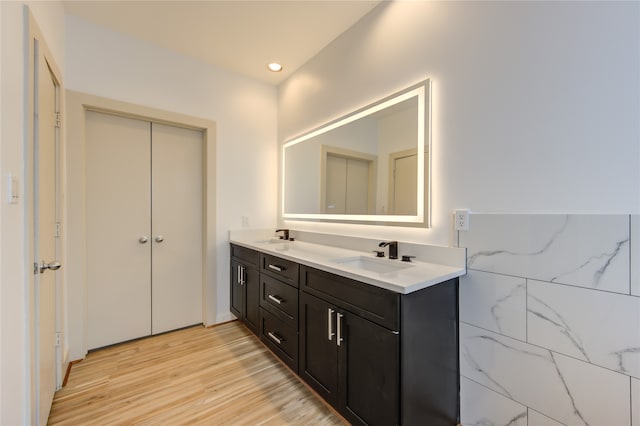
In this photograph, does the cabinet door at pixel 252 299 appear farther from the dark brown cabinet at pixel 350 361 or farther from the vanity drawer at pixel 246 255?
the dark brown cabinet at pixel 350 361

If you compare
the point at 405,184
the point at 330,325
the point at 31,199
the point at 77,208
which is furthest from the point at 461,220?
the point at 77,208

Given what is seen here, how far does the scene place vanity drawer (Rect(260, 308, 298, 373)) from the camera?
1.83 meters

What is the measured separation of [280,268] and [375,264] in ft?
2.32

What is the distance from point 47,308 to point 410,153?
2.42 metres

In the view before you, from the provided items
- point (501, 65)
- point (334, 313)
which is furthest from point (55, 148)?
point (501, 65)

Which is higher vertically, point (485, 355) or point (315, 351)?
point (485, 355)

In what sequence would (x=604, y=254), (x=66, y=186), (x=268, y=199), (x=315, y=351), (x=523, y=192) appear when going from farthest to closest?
(x=268, y=199), (x=66, y=186), (x=315, y=351), (x=523, y=192), (x=604, y=254)

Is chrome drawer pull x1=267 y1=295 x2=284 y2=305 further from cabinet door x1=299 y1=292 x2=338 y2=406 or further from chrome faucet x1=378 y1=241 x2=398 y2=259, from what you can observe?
chrome faucet x1=378 y1=241 x2=398 y2=259

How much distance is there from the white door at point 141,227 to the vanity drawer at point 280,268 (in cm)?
102

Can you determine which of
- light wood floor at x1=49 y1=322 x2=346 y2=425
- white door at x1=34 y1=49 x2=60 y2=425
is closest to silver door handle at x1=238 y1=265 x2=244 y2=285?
light wood floor at x1=49 y1=322 x2=346 y2=425

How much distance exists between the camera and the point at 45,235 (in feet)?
4.89

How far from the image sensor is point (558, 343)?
1.15 meters

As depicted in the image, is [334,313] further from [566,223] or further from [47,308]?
[47,308]

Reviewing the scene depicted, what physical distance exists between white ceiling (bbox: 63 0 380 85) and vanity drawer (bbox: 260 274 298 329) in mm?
2075
